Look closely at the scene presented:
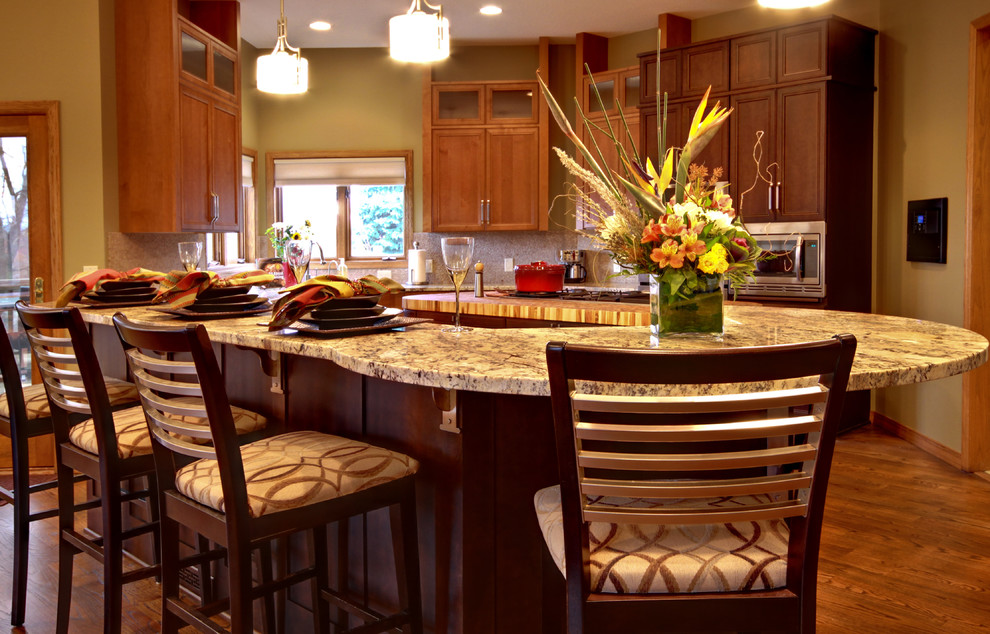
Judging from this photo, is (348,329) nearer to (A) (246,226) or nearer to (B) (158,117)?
(B) (158,117)

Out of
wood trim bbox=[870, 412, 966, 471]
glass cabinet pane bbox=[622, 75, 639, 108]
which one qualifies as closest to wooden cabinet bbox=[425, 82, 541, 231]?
glass cabinet pane bbox=[622, 75, 639, 108]

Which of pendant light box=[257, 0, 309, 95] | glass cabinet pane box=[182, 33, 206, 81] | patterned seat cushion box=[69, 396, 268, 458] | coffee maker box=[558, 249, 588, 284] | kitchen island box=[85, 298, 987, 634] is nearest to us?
kitchen island box=[85, 298, 987, 634]

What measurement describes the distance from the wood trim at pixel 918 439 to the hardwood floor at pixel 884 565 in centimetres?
14

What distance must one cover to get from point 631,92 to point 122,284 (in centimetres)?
434

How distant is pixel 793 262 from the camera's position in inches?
202

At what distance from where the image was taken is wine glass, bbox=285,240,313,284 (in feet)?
10.2

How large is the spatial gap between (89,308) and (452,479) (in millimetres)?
1812

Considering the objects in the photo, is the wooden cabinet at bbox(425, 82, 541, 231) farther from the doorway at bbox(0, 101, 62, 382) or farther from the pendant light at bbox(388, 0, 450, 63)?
the pendant light at bbox(388, 0, 450, 63)

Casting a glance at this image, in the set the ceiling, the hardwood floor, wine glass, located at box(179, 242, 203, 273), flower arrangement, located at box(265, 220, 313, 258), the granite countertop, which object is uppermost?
the ceiling

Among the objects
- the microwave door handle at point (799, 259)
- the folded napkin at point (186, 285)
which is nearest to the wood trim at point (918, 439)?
the microwave door handle at point (799, 259)

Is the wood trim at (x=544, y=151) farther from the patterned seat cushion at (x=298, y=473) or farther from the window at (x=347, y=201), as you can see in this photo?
the patterned seat cushion at (x=298, y=473)

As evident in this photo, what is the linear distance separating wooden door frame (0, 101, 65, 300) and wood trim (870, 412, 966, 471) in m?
4.83

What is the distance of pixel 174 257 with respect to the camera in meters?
5.16

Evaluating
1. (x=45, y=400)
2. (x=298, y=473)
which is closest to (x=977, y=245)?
(x=298, y=473)
